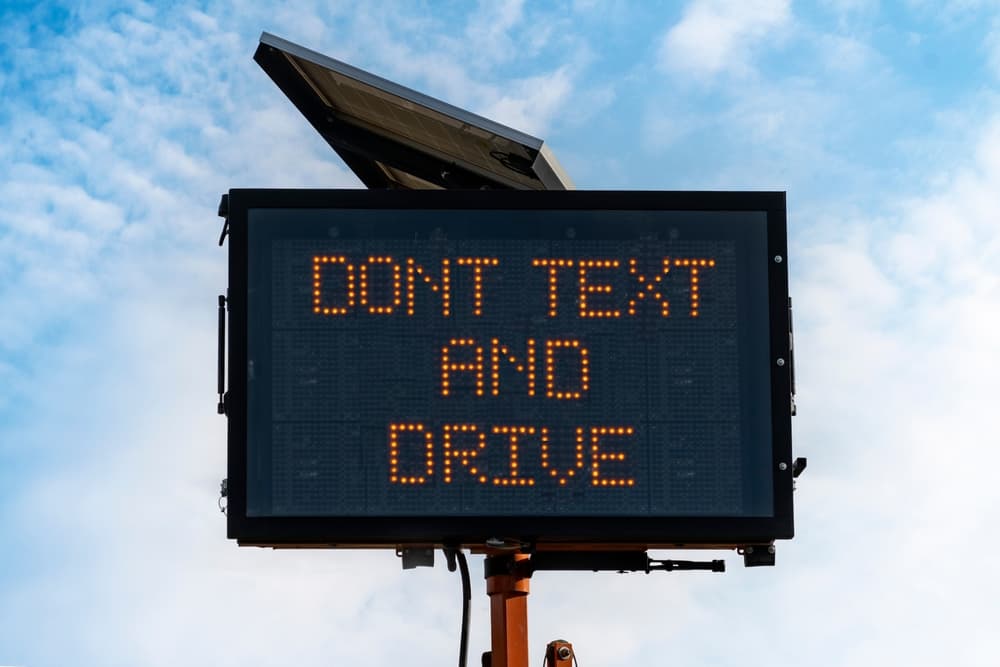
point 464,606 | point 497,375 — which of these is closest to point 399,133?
point 497,375

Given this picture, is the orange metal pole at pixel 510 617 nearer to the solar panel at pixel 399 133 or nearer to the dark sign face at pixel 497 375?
the dark sign face at pixel 497 375

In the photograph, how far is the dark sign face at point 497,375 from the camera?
6.00 m

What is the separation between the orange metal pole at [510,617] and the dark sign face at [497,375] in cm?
43

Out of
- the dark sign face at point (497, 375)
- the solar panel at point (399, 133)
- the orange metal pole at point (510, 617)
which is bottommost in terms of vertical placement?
the orange metal pole at point (510, 617)

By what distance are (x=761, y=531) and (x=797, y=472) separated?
0.29 meters

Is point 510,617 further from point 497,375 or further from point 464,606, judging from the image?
point 497,375

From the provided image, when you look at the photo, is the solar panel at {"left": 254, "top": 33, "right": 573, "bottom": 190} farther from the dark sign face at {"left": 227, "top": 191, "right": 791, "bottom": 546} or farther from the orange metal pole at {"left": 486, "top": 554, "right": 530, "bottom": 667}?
the orange metal pole at {"left": 486, "top": 554, "right": 530, "bottom": 667}

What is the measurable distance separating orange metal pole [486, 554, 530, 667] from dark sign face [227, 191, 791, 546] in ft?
1.40

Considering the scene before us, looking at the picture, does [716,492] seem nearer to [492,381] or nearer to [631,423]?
[631,423]

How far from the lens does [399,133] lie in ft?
23.2

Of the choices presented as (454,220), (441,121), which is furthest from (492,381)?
(441,121)

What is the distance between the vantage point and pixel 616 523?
19.7 ft

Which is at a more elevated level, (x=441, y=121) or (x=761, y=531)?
(x=441, y=121)

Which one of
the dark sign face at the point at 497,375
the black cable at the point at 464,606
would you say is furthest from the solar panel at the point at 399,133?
the black cable at the point at 464,606
